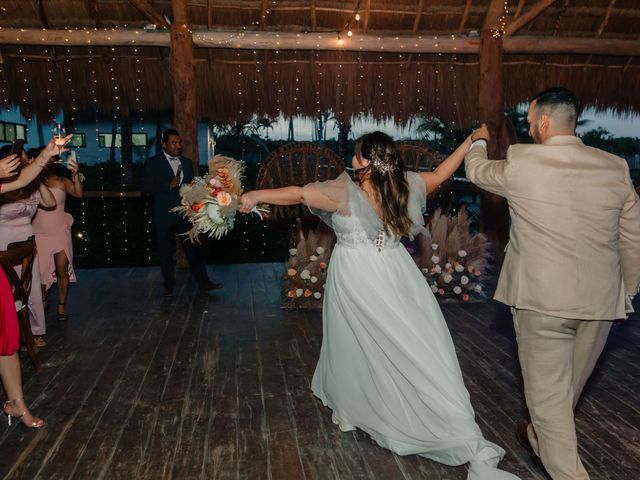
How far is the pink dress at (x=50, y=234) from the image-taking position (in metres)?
5.93

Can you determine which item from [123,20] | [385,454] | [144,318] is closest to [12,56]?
[123,20]

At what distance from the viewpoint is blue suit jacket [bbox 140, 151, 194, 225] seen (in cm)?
703

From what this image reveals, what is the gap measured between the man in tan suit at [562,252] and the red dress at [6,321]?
9.20ft

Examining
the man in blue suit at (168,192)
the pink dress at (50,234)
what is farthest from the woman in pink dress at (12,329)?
the man in blue suit at (168,192)

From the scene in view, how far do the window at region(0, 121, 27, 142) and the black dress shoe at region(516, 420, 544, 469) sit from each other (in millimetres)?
18659

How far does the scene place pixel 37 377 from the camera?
15.1ft

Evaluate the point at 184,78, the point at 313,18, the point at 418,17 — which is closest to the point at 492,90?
the point at 418,17

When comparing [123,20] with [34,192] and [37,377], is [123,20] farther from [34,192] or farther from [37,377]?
[37,377]

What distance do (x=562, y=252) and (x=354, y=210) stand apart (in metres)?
1.17

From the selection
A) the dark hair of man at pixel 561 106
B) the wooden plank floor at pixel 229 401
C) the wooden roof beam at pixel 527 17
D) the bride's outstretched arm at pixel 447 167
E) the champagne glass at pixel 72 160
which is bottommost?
the wooden plank floor at pixel 229 401

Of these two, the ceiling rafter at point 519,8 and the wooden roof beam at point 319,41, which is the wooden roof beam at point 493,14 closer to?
the wooden roof beam at point 319,41

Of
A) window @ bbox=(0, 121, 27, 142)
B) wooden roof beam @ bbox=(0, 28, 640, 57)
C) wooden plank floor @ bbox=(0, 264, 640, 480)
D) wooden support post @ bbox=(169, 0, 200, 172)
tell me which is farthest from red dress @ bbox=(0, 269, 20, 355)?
window @ bbox=(0, 121, 27, 142)

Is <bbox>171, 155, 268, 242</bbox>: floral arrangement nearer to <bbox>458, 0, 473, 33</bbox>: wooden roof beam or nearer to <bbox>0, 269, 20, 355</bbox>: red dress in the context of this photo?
<bbox>0, 269, 20, 355</bbox>: red dress

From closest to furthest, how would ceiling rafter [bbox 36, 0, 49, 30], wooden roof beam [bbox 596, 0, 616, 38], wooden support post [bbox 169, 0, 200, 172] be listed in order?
wooden support post [bbox 169, 0, 200, 172] < ceiling rafter [bbox 36, 0, 49, 30] < wooden roof beam [bbox 596, 0, 616, 38]
